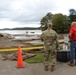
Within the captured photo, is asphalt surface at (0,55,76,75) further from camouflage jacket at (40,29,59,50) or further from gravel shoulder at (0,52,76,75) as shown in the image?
camouflage jacket at (40,29,59,50)

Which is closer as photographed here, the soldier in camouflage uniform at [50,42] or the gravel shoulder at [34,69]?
the gravel shoulder at [34,69]

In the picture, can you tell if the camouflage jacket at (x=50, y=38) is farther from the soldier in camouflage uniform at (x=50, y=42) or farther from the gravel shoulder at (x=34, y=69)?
the gravel shoulder at (x=34, y=69)

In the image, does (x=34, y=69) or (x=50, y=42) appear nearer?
(x=50, y=42)

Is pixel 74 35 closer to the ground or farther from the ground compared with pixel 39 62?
farther from the ground

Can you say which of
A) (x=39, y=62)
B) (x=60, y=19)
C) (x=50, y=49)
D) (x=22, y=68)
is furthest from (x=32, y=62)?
(x=60, y=19)

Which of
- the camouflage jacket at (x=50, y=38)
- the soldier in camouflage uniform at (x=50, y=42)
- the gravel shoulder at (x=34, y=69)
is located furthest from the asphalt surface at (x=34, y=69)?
the camouflage jacket at (x=50, y=38)

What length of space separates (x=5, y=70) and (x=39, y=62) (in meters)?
1.92

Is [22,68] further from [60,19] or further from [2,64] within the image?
[60,19]

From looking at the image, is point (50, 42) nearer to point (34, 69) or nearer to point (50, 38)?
point (50, 38)

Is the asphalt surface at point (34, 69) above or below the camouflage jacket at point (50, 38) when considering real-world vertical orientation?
below

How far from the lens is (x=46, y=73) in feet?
32.1

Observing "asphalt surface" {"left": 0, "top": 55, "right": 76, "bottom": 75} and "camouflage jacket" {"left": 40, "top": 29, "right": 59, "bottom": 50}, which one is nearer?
"asphalt surface" {"left": 0, "top": 55, "right": 76, "bottom": 75}

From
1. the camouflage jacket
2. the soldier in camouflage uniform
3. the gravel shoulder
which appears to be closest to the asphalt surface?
the gravel shoulder

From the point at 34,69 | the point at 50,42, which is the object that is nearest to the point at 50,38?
the point at 50,42
